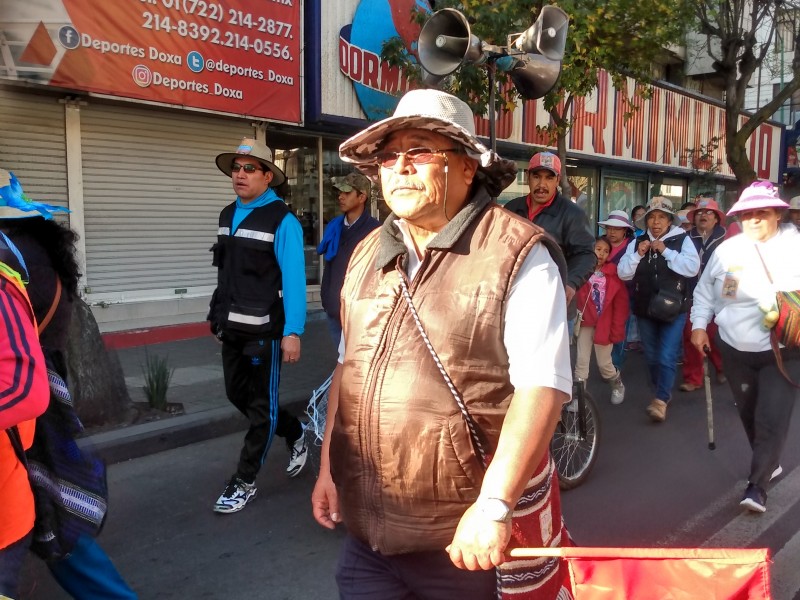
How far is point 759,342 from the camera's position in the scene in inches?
172

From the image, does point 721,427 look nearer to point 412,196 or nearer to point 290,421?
point 290,421

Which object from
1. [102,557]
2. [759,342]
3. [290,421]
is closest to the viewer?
[102,557]

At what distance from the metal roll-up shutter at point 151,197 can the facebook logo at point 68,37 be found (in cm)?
90

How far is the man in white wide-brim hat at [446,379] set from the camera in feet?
5.66

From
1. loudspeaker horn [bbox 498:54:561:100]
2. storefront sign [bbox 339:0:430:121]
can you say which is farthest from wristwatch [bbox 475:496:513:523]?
storefront sign [bbox 339:0:430:121]

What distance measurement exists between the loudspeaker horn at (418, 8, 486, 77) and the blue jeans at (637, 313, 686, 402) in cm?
298

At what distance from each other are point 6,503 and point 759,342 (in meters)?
3.93

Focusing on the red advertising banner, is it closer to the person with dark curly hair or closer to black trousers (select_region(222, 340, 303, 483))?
black trousers (select_region(222, 340, 303, 483))

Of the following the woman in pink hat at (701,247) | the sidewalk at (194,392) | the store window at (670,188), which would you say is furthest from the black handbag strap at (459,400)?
the store window at (670,188)

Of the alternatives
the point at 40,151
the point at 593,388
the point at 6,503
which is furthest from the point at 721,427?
the point at 40,151

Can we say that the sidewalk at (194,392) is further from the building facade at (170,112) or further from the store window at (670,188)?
the store window at (670,188)

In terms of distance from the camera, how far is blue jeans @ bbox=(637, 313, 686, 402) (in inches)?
263

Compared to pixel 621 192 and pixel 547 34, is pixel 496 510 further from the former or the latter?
pixel 621 192

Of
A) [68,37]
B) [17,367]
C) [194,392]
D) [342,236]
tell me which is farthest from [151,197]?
[17,367]
